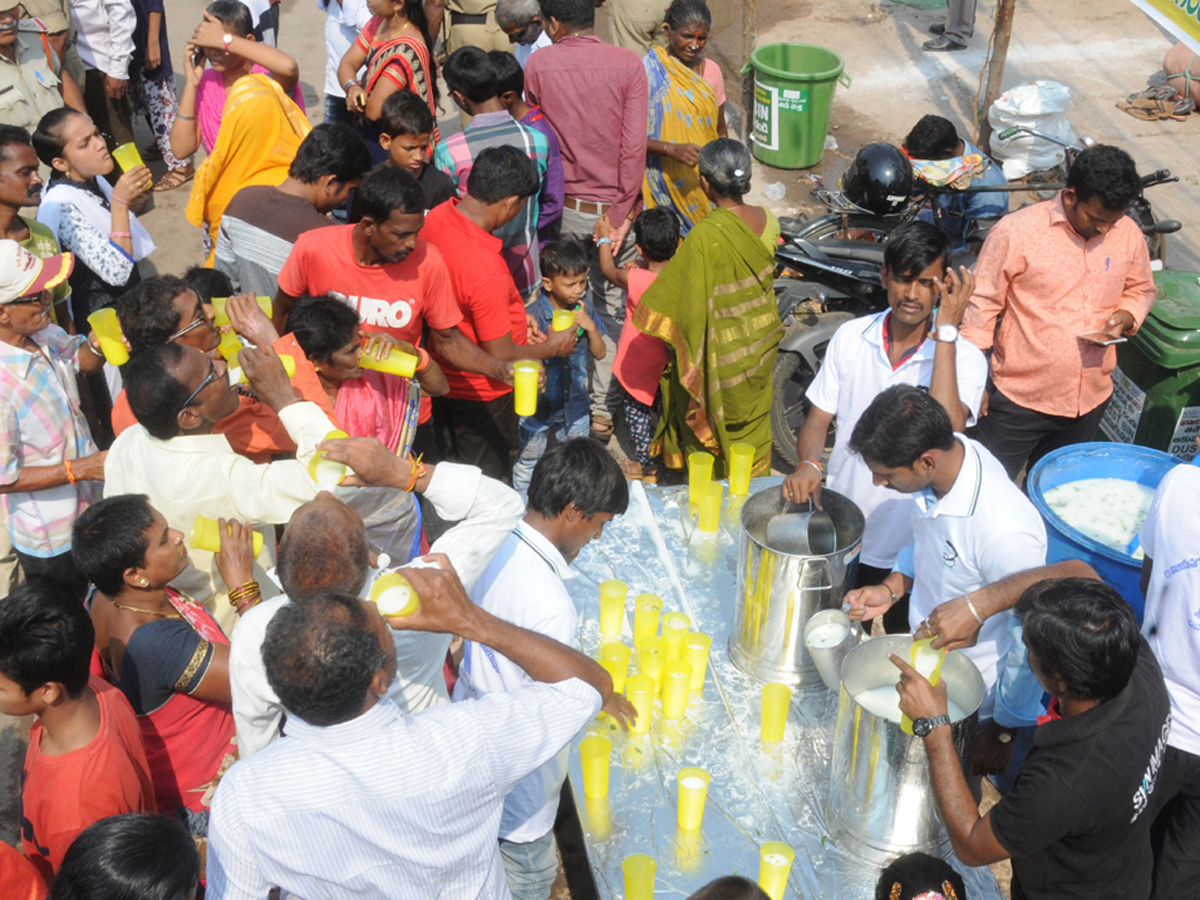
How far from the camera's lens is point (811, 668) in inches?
105

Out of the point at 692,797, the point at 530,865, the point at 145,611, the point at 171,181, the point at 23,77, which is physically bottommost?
the point at 171,181

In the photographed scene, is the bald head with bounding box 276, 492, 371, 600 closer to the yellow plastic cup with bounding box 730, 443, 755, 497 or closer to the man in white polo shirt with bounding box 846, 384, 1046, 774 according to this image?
the man in white polo shirt with bounding box 846, 384, 1046, 774

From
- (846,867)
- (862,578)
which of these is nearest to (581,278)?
(862,578)

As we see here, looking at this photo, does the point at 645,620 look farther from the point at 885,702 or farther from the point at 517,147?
the point at 517,147

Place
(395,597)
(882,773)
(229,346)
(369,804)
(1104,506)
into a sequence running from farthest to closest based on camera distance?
(1104,506)
(229,346)
(882,773)
(395,597)
(369,804)

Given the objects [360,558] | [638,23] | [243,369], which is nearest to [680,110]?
[638,23]

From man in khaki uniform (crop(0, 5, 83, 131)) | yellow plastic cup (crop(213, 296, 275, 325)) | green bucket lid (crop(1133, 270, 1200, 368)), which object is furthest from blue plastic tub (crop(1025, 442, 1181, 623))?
man in khaki uniform (crop(0, 5, 83, 131))

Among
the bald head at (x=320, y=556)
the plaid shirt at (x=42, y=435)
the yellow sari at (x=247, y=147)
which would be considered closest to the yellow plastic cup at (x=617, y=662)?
the bald head at (x=320, y=556)

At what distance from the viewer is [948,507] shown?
260cm

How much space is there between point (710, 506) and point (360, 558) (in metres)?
1.32

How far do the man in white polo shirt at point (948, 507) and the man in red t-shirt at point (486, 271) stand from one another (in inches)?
63.6

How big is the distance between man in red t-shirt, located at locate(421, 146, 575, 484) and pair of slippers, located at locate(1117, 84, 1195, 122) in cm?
662

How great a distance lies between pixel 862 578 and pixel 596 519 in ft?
4.55

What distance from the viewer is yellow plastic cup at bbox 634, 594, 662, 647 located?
2.77m
